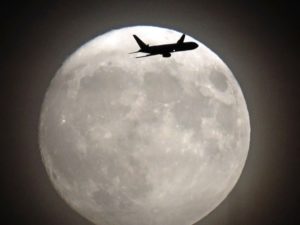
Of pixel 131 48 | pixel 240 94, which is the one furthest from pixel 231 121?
pixel 131 48

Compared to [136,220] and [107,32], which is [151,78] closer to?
[107,32]

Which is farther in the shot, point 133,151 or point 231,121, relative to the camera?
point 231,121

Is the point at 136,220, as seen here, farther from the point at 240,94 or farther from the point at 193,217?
the point at 240,94

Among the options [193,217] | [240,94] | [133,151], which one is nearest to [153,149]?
[133,151]

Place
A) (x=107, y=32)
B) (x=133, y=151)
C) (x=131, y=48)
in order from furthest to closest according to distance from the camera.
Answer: (x=107, y=32)
(x=131, y=48)
(x=133, y=151)

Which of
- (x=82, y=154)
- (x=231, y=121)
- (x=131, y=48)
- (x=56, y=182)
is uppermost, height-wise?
(x=131, y=48)

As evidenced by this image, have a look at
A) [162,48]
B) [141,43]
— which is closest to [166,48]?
[162,48]

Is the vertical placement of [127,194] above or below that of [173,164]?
below

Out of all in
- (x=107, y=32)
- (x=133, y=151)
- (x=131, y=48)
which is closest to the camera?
(x=133, y=151)

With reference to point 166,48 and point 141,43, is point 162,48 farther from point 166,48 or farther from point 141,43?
point 141,43
